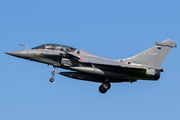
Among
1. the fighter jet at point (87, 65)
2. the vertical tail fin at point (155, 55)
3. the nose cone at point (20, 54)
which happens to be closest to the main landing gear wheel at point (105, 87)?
the fighter jet at point (87, 65)

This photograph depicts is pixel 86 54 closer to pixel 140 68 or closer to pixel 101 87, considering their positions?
pixel 101 87

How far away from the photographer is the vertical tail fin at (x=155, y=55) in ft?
76.8

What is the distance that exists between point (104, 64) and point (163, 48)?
574 cm

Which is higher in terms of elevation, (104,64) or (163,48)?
(163,48)

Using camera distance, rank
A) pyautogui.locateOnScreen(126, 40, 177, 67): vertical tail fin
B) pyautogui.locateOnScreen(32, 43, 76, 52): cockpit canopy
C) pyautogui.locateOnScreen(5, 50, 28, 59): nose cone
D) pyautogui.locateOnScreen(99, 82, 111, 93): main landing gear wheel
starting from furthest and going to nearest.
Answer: pyautogui.locateOnScreen(126, 40, 177, 67): vertical tail fin, pyautogui.locateOnScreen(99, 82, 111, 93): main landing gear wheel, pyautogui.locateOnScreen(32, 43, 76, 52): cockpit canopy, pyautogui.locateOnScreen(5, 50, 28, 59): nose cone

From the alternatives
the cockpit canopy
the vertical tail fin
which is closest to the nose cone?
the cockpit canopy

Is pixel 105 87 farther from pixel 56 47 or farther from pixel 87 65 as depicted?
pixel 56 47

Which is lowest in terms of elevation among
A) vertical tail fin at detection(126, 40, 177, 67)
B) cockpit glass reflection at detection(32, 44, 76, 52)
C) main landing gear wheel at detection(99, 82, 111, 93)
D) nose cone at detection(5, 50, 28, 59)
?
main landing gear wheel at detection(99, 82, 111, 93)

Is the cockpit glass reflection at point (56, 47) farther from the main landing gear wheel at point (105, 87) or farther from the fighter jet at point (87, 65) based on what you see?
the main landing gear wheel at point (105, 87)

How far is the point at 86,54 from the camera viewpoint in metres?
22.5

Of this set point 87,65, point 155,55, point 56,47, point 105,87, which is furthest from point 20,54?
point 155,55

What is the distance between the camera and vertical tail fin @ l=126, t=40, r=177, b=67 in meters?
23.4

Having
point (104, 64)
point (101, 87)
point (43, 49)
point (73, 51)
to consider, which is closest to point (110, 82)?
point (101, 87)

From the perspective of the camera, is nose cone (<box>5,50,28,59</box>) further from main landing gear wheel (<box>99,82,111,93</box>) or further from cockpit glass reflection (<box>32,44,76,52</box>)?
main landing gear wheel (<box>99,82,111,93</box>)
